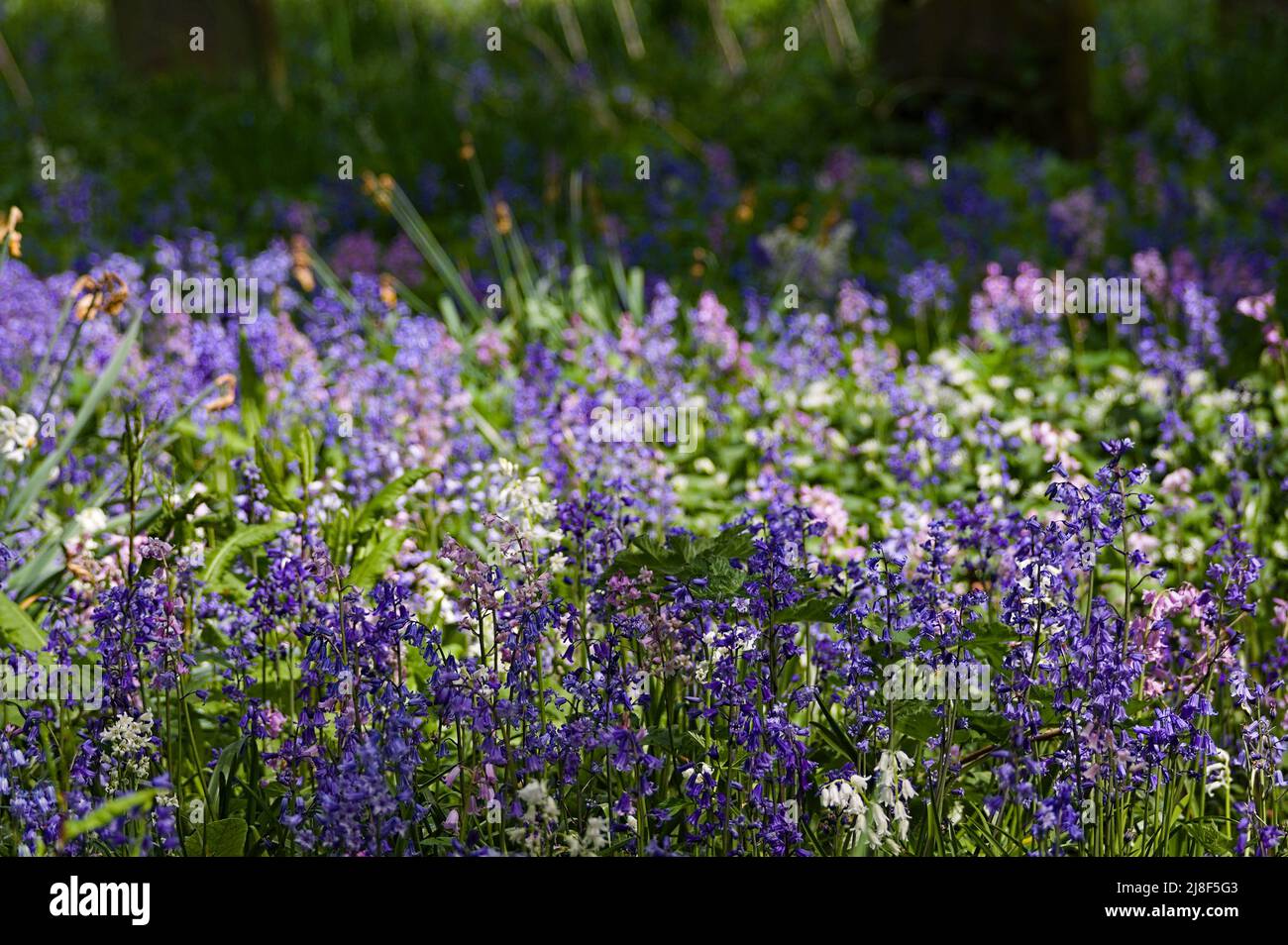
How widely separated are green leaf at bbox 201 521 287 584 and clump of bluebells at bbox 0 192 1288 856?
0.04ft

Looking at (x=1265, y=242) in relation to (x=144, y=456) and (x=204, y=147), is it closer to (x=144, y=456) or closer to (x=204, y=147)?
(x=144, y=456)

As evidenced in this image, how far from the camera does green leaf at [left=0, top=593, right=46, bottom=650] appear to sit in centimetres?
328

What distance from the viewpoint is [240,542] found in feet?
11.7

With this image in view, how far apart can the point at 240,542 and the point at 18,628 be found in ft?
1.68

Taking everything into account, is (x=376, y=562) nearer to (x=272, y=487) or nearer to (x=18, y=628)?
(x=272, y=487)

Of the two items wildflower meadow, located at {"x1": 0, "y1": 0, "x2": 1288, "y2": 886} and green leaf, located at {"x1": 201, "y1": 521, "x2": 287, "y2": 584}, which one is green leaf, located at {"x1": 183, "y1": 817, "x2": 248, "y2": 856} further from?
green leaf, located at {"x1": 201, "y1": 521, "x2": 287, "y2": 584}

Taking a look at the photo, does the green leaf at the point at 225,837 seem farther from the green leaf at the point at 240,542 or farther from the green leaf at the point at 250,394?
the green leaf at the point at 250,394

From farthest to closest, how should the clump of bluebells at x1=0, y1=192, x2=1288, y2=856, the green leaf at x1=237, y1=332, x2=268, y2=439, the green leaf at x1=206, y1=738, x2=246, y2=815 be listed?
the green leaf at x1=237, y1=332, x2=268, y2=439
the green leaf at x1=206, y1=738, x2=246, y2=815
the clump of bluebells at x1=0, y1=192, x2=1288, y2=856

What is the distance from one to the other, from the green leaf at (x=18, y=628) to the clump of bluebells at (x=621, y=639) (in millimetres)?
13

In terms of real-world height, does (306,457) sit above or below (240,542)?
above

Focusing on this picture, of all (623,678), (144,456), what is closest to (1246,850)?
(623,678)

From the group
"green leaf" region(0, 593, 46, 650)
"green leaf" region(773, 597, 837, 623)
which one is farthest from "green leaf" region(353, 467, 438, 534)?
"green leaf" region(773, 597, 837, 623)

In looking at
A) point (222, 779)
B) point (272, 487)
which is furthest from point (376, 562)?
point (222, 779)
